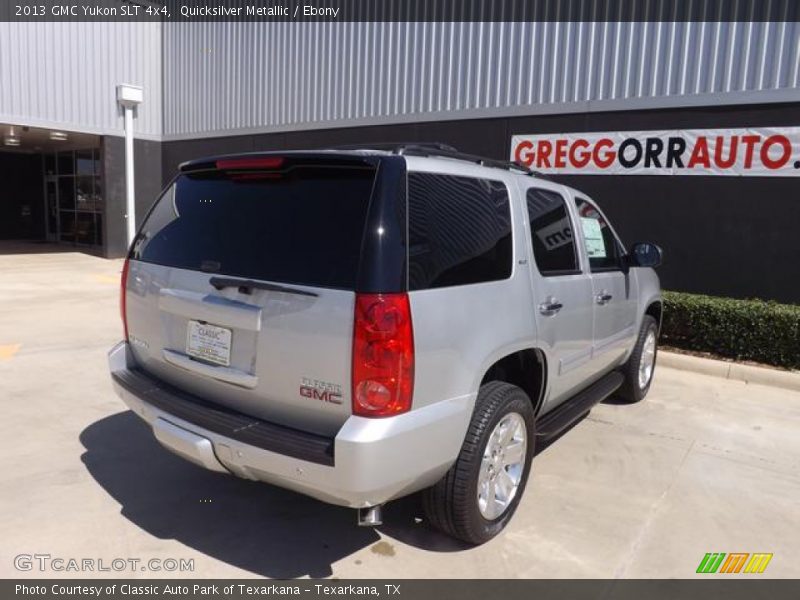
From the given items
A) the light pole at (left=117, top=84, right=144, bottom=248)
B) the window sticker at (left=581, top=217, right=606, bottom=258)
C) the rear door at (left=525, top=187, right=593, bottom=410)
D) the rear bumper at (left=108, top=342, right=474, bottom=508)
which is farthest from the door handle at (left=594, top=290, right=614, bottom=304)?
the light pole at (left=117, top=84, right=144, bottom=248)

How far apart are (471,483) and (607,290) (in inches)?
85.7

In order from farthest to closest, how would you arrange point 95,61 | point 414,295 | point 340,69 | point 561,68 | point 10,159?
point 10,159
point 95,61
point 340,69
point 561,68
point 414,295

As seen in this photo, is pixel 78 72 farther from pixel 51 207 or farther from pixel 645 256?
pixel 645 256

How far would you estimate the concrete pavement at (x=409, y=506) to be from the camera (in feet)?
10.2

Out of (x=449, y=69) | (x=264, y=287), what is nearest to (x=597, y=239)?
(x=264, y=287)

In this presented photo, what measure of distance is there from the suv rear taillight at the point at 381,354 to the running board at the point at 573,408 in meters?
1.38

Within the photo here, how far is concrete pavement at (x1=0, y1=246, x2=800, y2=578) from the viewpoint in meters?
3.11

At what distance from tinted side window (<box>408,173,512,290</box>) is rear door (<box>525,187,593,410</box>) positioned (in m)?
0.36

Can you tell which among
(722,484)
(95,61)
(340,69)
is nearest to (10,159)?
(95,61)

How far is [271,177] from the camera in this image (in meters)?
3.05

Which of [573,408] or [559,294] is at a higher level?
[559,294]

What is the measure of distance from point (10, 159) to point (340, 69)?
14738 millimetres

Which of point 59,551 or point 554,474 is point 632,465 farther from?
point 59,551

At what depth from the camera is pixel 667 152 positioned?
343 inches
